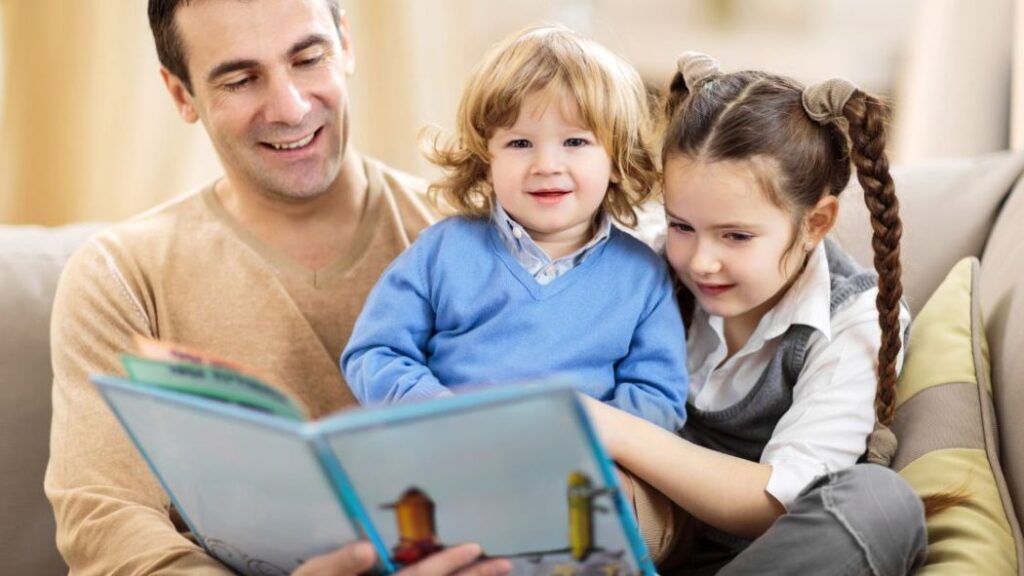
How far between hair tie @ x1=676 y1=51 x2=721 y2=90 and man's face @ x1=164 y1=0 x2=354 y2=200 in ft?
1.74

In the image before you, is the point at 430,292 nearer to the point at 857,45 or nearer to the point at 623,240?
the point at 623,240

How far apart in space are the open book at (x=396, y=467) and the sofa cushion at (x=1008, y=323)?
0.62 meters

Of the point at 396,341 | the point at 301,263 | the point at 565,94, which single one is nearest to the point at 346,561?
the point at 396,341

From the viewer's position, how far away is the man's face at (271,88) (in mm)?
1748

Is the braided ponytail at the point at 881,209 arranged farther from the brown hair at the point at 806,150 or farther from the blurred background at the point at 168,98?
the blurred background at the point at 168,98

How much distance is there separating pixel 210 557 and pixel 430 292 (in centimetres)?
42

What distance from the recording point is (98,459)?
1.60 metres

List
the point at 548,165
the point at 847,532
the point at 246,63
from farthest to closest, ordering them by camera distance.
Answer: the point at 246,63
the point at 548,165
the point at 847,532

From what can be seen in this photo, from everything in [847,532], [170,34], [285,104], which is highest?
[170,34]

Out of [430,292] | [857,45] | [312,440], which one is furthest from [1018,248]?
[857,45]

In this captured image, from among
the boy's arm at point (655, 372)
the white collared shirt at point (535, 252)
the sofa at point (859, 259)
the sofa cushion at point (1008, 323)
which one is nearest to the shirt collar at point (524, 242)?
the white collared shirt at point (535, 252)

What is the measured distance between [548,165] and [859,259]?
636 millimetres

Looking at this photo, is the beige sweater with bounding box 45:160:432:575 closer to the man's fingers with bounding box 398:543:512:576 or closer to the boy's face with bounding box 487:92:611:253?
the boy's face with bounding box 487:92:611:253

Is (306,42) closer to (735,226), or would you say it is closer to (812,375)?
(735,226)
